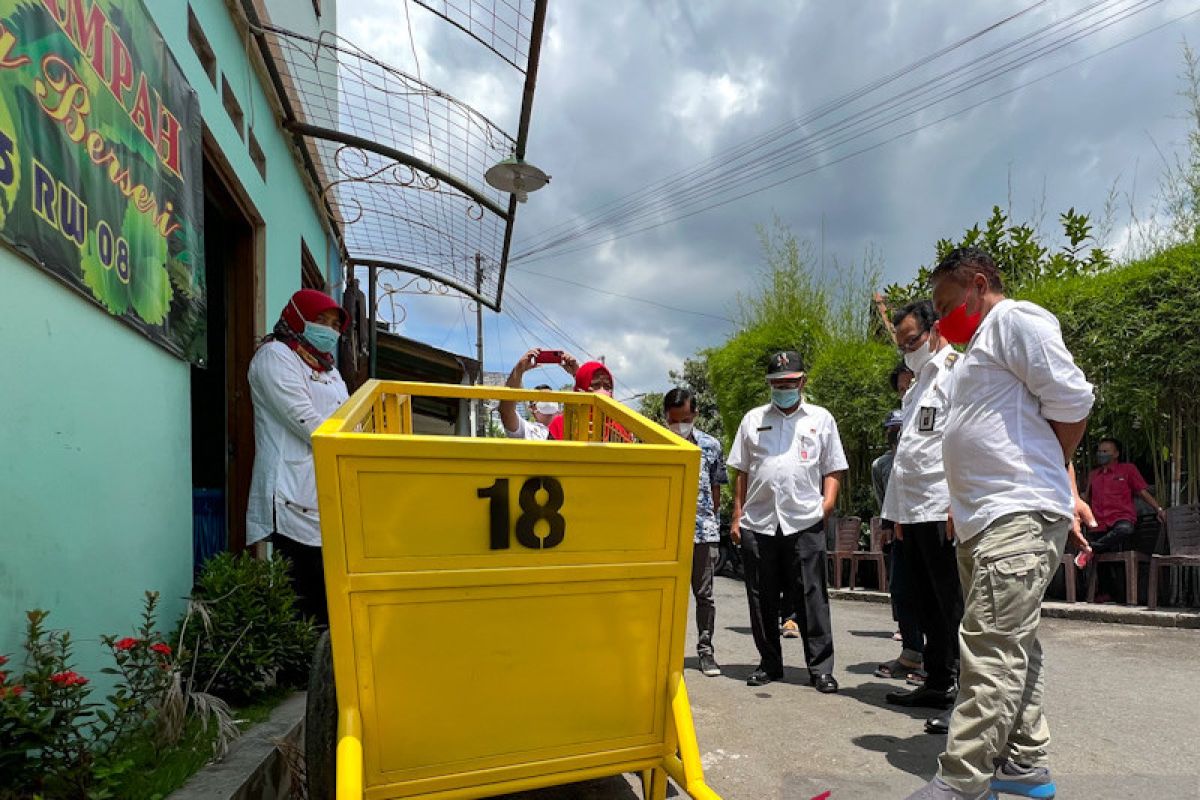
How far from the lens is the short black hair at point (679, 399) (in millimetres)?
5102

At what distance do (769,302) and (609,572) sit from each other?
418 inches

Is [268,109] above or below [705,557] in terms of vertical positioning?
above

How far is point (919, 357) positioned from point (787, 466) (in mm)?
952

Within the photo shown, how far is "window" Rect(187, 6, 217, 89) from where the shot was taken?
4121 millimetres

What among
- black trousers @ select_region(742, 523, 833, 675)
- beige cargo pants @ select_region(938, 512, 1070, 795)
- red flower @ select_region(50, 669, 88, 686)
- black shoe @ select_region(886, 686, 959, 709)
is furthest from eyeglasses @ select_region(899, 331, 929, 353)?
red flower @ select_region(50, 669, 88, 686)

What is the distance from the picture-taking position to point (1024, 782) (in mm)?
2559

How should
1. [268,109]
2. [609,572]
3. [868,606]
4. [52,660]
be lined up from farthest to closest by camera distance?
[868,606], [268,109], [609,572], [52,660]

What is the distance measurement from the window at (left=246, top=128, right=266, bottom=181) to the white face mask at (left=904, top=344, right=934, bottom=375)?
444 centimetres

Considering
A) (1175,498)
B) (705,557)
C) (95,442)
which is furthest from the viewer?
(1175,498)

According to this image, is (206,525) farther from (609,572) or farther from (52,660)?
(609,572)

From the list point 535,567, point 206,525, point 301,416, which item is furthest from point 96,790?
point 206,525

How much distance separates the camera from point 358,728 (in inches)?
77.8

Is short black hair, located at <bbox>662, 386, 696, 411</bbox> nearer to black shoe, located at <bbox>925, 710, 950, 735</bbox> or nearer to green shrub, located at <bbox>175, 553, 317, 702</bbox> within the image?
black shoe, located at <bbox>925, 710, 950, 735</bbox>

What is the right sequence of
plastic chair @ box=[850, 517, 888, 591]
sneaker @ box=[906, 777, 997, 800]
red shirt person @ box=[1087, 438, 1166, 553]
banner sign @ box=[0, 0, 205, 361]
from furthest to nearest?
1. plastic chair @ box=[850, 517, 888, 591]
2. red shirt person @ box=[1087, 438, 1166, 553]
3. sneaker @ box=[906, 777, 997, 800]
4. banner sign @ box=[0, 0, 205, 361]
